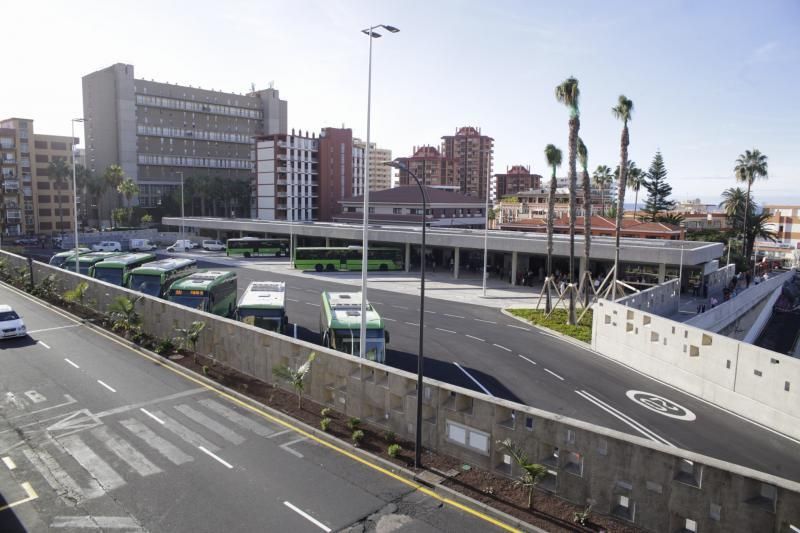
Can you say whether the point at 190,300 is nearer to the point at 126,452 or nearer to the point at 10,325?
the point at 10,325

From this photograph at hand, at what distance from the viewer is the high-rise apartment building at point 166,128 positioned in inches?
4958

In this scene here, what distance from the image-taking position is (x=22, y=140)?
10681cm

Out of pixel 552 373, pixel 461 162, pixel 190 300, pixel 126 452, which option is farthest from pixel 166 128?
pixel 126 452

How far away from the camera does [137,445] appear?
1800cm

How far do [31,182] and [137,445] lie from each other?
11225 centimetres

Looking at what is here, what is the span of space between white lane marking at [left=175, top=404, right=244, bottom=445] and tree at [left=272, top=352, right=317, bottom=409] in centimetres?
276

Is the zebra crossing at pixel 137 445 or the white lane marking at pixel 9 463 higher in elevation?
the zebra crossing at pixel 137 445

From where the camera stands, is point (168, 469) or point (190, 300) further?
point (190, 300)

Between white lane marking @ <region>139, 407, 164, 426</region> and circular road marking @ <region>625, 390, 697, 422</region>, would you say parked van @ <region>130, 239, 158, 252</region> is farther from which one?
circular road marking @ <region>625, 390, 697, 422</region>

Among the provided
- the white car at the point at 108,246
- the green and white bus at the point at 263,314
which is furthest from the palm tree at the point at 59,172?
the green and white bus at the point at 263,314

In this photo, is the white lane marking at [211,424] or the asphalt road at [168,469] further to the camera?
the white lane marking at [211,424]

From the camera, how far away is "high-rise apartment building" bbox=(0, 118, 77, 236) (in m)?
105

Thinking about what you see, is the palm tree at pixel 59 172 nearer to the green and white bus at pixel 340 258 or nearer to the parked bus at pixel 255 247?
the parked bus at pixel 255 247

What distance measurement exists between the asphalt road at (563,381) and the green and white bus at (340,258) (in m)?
22.4
